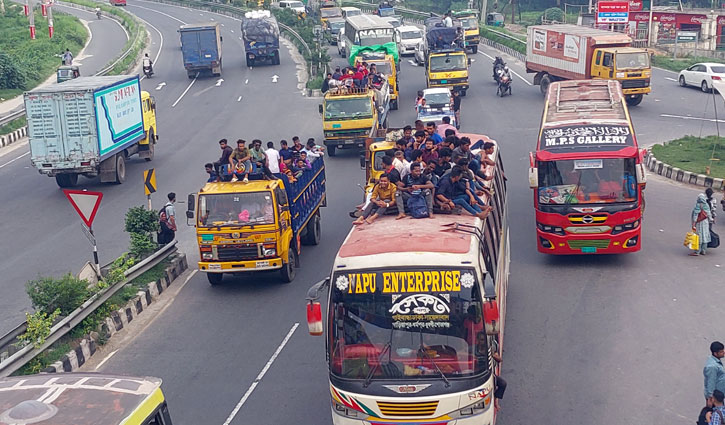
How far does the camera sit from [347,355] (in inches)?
380

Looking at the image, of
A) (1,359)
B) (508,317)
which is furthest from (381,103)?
(1,359)

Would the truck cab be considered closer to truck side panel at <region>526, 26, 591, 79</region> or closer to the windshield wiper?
truck side panel at <region>526, 26, 591, 79</region>

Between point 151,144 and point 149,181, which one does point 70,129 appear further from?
point 149,181

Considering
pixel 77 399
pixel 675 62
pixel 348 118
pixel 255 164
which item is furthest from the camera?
pixel 675 62

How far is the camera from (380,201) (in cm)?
1208

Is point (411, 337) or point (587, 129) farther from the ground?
point (587, 129)

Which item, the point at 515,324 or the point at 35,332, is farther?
the point at 515,324

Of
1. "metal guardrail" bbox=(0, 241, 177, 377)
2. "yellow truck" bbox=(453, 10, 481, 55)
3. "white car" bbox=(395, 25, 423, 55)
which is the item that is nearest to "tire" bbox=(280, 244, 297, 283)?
"metal guardrail" bbox=(0, 241, 177, 377)

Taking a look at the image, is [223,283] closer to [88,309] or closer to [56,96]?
[88,309]

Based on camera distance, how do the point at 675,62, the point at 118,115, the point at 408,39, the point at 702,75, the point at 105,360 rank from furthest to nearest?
the point at 408,39 → the point at 675,62 → the point at 702,75 → the point at 118,115 → the point at 105,360

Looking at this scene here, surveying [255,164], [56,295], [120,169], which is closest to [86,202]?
[56,295]

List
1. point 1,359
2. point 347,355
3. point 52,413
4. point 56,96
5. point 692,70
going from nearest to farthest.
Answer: point 52,413 → point 347,355 → point 1,359 → point 56,96 → point 692,70

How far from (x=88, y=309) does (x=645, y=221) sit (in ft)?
41.4

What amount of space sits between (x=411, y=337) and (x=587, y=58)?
100.0 feet
